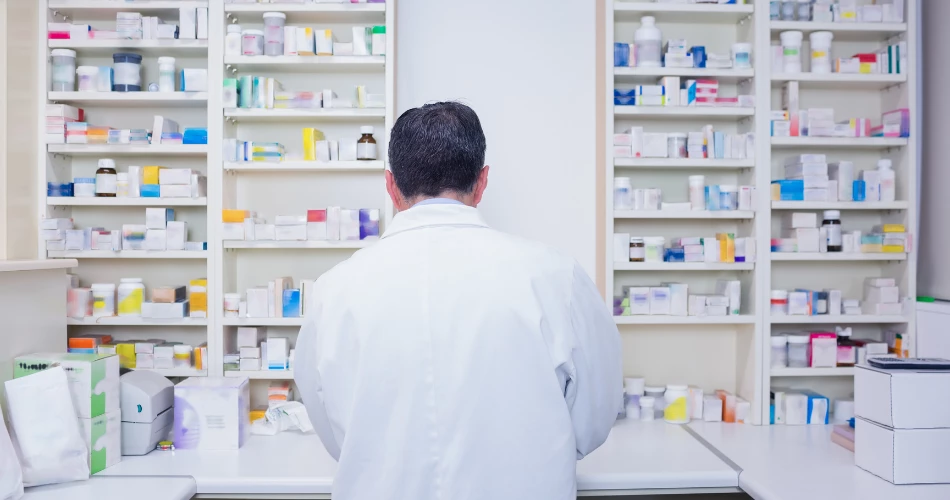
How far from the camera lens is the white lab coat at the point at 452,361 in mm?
1395

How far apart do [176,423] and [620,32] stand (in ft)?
8.41

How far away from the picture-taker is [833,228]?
3.03m

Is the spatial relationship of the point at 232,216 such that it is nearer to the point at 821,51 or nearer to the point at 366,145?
the point at 366,145

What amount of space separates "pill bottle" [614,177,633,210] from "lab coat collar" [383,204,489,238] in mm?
1674

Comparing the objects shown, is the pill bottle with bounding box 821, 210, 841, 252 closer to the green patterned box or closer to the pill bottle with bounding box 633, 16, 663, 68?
the pill bottle with bounding box 633, 16, 663, 68

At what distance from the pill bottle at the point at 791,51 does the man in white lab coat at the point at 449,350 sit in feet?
6.94

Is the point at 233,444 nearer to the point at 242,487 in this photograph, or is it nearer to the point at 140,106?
the point at 242,487

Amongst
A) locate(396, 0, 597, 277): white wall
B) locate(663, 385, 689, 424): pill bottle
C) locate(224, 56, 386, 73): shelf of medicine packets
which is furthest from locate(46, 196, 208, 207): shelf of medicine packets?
locate(663, 385, 689, 424): pill bottle

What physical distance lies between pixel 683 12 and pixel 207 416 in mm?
2623

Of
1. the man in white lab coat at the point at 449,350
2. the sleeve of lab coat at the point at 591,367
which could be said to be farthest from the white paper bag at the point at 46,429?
the sleeve of lab coat at the point at 591,367

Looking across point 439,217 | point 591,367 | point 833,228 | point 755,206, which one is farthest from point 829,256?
point 439,217

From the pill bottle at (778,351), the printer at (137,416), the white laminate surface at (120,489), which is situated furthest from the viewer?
the pill bottle at (778,351)

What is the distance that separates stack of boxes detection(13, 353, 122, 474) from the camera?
229 centimetres

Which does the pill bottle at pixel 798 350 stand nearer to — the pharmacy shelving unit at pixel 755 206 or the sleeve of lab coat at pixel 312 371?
the pharmacy shelving unit at pixel 755 206
